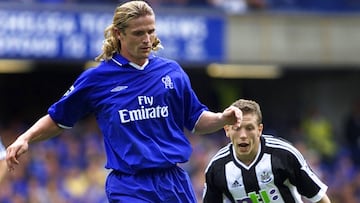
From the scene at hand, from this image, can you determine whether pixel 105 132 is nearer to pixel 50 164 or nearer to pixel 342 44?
pixel 50 164

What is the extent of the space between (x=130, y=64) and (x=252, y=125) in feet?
3.35

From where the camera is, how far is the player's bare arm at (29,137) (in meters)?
5.89

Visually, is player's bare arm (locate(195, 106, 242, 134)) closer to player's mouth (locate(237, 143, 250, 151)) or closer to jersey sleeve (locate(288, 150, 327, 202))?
player's mouth (locate(237, 143, 250, 151))

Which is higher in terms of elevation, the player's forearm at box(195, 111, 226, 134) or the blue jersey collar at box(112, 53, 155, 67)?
the blue jersey collar at box(112, 53, 155, 67)

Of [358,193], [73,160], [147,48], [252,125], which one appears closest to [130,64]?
[147,48]

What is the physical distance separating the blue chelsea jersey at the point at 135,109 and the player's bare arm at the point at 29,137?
5cm

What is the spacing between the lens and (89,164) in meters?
13.7

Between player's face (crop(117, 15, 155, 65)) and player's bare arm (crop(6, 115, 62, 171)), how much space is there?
64 cm

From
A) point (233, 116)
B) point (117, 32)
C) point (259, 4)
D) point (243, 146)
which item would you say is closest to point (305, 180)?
point (243, 146)

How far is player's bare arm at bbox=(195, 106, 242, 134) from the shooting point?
5.88m

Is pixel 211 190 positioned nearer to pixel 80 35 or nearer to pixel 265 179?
pixel 265 179

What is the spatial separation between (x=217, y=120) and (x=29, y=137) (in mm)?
1107

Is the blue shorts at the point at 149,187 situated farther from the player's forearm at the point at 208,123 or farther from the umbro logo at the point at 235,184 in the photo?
the umbro logo at the point at 235,184

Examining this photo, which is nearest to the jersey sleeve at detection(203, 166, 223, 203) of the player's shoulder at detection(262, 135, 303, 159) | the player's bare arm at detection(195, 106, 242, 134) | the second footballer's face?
the second footballer's face
